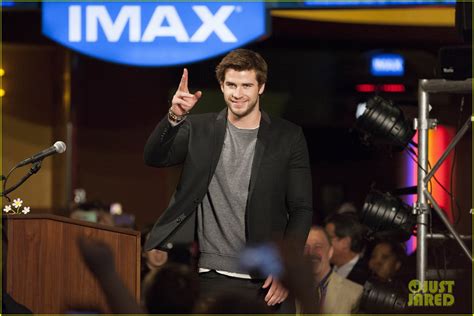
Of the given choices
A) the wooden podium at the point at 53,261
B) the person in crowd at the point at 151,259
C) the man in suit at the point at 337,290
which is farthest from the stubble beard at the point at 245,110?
the person in crowd at the point at 151,259

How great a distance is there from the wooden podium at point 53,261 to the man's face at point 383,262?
10.2ft

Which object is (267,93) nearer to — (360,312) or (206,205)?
(360,312)

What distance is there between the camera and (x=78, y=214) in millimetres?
8805

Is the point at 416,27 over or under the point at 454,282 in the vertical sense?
over

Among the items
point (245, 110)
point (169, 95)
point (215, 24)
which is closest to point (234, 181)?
point (245, 110)

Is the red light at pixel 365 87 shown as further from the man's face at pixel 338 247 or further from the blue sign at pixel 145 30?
the man's face at pixel 338 247

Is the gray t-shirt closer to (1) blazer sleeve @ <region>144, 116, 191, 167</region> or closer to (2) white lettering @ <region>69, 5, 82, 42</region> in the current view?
(1) blazer sleeve @ <region>144, 116, 191, 167</region>

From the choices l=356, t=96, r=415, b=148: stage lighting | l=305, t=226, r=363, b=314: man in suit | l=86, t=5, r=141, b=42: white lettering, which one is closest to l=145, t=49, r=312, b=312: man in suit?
l=305, t=226, r=363, b=314: man in suit

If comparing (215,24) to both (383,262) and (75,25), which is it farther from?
(383,262)

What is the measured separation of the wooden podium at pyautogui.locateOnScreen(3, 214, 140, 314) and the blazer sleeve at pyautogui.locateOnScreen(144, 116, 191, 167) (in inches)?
12.8

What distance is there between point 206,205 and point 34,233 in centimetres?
72

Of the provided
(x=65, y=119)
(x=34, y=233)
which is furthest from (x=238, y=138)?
(x=65, y=119)

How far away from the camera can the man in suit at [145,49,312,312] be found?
14.1 feet

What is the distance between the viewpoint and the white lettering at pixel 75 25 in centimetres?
768
